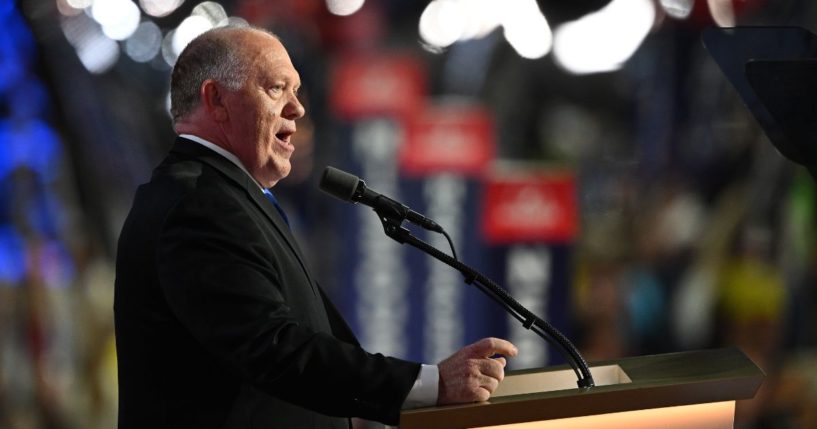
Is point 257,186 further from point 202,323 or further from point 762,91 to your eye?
point 762,91

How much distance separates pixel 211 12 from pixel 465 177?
3.70ft

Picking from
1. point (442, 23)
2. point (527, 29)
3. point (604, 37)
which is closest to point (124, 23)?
point (442, 23)

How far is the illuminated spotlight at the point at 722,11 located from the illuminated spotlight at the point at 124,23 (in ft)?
7.47

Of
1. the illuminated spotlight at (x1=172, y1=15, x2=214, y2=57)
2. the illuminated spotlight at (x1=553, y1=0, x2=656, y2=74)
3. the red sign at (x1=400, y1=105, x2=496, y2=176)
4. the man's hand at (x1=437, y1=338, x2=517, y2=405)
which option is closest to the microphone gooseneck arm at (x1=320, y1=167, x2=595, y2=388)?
the man's hand at (x1=437, y1=338, x2=517, y2=405)

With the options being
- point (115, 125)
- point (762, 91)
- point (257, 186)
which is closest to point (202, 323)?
point (257, 186)

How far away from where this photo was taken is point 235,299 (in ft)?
4.02

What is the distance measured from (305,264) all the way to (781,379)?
10.9 feet

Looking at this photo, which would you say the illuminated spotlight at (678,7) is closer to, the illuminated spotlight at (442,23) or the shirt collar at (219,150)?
the illuminated spotlight at (442,23)

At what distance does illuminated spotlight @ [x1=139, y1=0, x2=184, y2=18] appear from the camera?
3.36 metres

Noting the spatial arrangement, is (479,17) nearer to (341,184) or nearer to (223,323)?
(341,184)

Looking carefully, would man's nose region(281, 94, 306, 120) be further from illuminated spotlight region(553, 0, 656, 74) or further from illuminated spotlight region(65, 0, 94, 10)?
illuminated spotlight region(553, 0, 656, 74)

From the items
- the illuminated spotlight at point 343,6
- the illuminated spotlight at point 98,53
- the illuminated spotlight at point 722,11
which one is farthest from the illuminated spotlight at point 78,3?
the illuminated spotlight at point 722,11

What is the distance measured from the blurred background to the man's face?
2015 mm

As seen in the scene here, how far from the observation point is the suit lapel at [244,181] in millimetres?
1412
